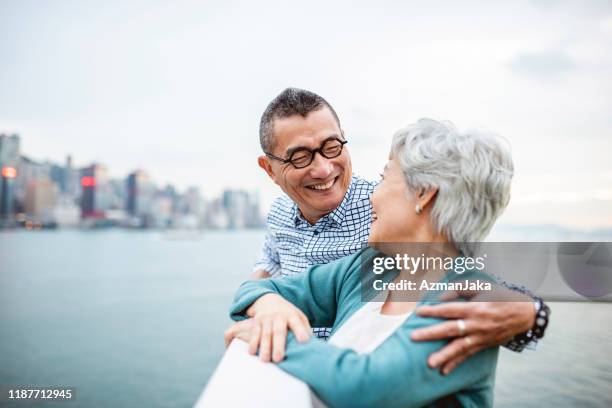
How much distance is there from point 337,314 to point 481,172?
→ 27.4 inches

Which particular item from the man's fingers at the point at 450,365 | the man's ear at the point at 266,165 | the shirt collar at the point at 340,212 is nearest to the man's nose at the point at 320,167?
the shirt collar at the point at 340,212

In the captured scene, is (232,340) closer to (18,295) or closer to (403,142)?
(403,142)

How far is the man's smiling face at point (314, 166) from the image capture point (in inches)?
92.6

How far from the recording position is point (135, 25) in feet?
124

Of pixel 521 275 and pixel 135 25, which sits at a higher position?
pixel 135 25

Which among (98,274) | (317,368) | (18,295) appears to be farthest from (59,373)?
(98,274)

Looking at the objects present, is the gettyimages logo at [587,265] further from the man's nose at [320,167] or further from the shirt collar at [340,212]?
the man's nose at [320,167]

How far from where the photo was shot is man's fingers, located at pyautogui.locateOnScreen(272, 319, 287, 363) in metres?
1.25

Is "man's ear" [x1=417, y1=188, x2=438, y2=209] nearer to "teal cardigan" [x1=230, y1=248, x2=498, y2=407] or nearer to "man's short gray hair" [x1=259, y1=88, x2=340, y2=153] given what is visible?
"teal cardigan" [x1=230, y1=248, x2=498, y2=407]

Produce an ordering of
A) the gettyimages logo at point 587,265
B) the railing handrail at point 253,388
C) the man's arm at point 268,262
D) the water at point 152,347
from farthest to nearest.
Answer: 1. the water at point 152,347
2. the gettyimages logo at point 587,265
3. the man's arm at point 268,262
4. the railing handrail at point 253,388

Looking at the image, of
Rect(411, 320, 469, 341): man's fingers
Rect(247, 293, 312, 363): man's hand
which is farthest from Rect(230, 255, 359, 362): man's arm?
Rect(411, 320, 469, 341): man's fingers

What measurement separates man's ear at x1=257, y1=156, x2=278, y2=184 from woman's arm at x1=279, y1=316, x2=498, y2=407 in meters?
1.55

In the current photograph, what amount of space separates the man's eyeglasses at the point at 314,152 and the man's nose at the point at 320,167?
0.07 ft

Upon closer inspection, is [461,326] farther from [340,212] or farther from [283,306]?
[340,212]
